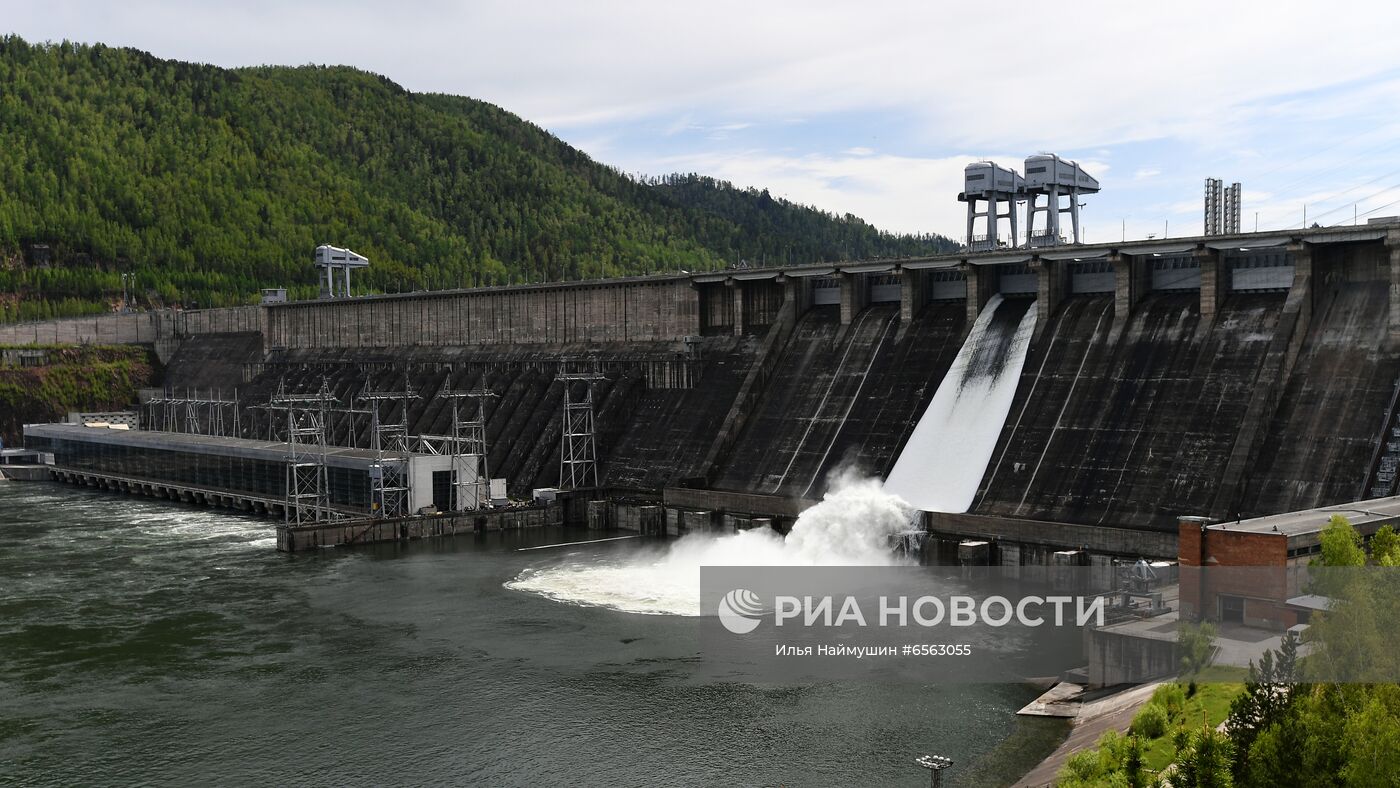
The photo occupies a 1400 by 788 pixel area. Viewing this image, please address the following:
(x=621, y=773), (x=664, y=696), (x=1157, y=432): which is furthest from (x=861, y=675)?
(x=1157, y=432)

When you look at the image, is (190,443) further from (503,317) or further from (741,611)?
(741,611)

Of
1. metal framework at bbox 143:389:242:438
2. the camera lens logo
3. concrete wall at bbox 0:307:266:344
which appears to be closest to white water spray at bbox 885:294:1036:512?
the camera lens logo

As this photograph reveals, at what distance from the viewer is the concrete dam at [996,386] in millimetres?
44781

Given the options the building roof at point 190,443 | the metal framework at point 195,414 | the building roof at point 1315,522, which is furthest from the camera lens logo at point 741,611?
the metal framework at point 195,414

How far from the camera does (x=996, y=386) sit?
55.7 meters

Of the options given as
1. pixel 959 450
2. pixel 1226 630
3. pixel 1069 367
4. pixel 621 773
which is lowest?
pixel 621 773

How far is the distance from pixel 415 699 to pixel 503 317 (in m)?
59.4

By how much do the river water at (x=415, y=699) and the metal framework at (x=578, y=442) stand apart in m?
18.6

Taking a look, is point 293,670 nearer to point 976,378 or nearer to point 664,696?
point 664,696

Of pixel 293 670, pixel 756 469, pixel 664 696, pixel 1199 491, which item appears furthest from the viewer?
pixel 756 469

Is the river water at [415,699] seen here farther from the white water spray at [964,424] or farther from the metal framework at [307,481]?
the white water spray at [964,424]

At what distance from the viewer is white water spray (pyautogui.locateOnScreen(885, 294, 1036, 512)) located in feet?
171

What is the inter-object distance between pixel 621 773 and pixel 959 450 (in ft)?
96.3

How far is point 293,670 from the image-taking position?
36219 mm
